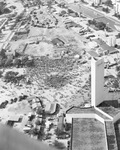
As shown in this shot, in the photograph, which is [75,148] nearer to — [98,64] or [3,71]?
[98,64]

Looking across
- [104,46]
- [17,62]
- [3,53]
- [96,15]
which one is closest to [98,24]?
[96,15]

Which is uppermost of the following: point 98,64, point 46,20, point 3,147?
point 3,147

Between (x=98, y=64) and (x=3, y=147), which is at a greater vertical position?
(x=3, y=147)

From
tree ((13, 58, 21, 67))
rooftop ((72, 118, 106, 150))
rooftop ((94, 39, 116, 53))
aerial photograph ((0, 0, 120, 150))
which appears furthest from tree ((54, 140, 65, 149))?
rooftop ((94, 39, 116, 53))

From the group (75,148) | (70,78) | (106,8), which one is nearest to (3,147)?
(75,148)

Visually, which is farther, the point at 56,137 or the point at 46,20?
the point at 46,20

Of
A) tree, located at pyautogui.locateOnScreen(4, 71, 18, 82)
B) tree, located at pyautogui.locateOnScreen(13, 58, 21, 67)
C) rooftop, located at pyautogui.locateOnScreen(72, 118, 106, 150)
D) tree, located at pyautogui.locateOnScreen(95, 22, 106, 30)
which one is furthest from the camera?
tree, located at pyautogui.locateOnScreen(95, 22, 106, 30)

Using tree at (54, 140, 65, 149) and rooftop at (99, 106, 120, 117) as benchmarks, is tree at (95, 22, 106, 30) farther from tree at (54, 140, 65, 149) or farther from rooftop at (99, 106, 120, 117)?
tree at (54, 140, 65, 149)

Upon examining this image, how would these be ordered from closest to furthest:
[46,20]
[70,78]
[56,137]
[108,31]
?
[56,137], [70,78], [108,31], [46,20]
